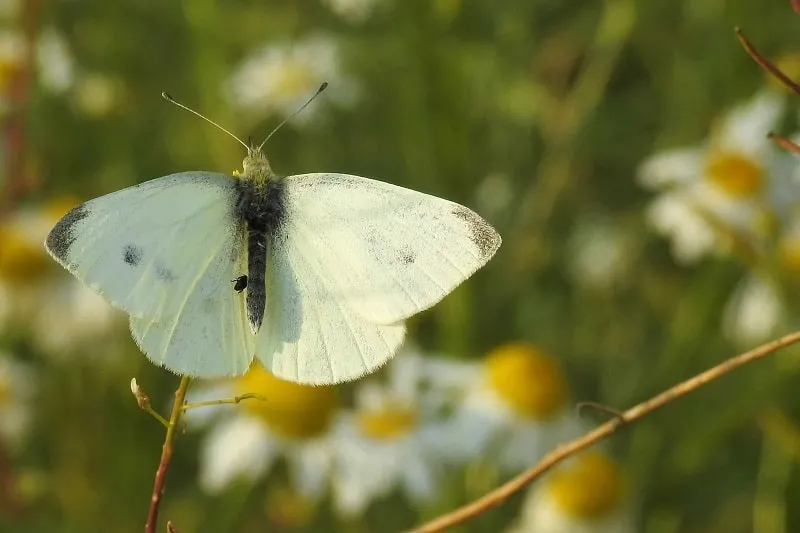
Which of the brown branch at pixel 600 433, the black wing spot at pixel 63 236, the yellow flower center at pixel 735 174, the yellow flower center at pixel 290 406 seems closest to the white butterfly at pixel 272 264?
the black wing spot at pixel 63 236

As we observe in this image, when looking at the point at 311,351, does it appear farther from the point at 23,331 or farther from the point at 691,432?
the point at 23,331

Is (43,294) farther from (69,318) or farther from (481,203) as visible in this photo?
(481,203)

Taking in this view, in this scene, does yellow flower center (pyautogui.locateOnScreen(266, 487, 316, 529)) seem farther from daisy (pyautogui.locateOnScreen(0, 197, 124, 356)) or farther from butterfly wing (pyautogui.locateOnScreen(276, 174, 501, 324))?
butterfly wing (pyautogui.locateOnScreen(276, 174, 501, 324))

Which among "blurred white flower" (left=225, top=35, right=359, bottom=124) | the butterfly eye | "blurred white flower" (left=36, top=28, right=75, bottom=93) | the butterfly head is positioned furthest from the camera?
"blurred white flower" (left=225, top=35, right=359, bottom=124)

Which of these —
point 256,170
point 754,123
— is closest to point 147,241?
point 256,170

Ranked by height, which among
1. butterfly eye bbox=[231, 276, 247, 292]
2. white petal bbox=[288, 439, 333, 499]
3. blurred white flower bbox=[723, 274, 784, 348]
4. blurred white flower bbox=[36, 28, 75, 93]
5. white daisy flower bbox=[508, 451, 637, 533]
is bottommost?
white daisy flower bbox=[508, 451, 637, 533]

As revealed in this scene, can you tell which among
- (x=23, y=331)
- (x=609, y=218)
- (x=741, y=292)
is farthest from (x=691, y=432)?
(x=23, y=331)

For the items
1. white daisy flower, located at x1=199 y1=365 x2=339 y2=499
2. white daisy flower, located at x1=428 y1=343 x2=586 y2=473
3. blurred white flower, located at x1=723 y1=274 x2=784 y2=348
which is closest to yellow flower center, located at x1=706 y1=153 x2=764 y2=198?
blurred white flower, located at x1=723 y1=274 x2=784 y2=348
